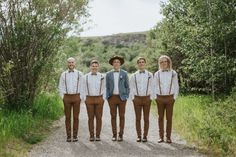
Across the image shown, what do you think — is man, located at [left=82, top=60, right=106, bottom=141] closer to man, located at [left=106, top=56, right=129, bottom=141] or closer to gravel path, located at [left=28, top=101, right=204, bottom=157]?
man, located at [left=106, top=56, right=129, bottom=141]

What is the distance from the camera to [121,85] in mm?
12617

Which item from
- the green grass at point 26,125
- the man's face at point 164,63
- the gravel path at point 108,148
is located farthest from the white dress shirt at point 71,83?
the man's face at point 164,63

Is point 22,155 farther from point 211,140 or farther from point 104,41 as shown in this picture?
point 104,41

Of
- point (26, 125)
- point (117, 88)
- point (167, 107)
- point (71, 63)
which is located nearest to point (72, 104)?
point (71, 63)

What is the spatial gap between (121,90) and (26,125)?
2.73 meters

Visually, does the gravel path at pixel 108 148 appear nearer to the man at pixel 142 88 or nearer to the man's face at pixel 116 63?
the man at pixel 142 88

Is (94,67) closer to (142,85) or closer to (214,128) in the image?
(142,85)

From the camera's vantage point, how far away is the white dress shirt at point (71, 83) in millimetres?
12766

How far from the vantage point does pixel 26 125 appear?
1355cm

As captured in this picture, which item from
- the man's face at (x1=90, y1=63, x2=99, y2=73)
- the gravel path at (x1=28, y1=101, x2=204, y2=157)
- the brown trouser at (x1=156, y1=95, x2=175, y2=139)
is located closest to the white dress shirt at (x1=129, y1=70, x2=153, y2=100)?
the brown trouser at (x1=156, y1=95, x2=175, y2=139)

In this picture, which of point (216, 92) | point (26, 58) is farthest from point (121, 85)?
point (216, 92)

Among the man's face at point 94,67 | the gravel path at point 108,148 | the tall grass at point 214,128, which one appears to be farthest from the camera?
the man's face at point 94,67

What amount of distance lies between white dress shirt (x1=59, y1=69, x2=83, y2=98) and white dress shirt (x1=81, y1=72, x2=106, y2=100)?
12cm

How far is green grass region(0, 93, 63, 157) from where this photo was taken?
37.6 ft
